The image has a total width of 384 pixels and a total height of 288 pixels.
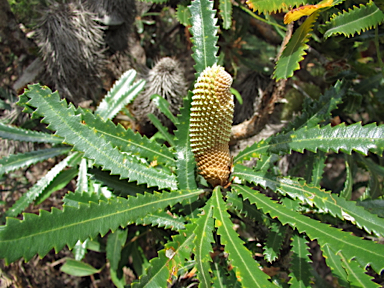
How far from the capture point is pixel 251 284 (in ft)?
1.65

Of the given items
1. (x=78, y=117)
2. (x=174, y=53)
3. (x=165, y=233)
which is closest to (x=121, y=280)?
(x=165, y=233)

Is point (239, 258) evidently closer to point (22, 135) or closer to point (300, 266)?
point (300, 266)

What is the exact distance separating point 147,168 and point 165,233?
289 mm

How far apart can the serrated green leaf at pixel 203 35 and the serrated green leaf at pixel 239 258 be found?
39 centimetres

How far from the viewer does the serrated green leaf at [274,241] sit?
0.75 meters

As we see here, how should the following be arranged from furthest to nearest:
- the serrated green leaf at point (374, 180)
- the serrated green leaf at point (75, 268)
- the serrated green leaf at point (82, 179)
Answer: the serrated green leaf at point (75, 268) < the serrated green leaf at point (374, 180) < the serrated green leaf at point (82, 179)

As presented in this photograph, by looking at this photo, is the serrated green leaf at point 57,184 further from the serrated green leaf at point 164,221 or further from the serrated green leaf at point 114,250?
the serrated green leaf at point 164,221

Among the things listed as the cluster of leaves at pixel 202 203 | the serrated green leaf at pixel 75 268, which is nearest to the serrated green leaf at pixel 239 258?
the cluster of leaves at pixel 202 203

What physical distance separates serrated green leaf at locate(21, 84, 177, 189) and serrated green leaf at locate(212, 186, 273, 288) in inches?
9.5

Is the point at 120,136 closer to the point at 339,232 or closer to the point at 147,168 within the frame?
the point at 147,168

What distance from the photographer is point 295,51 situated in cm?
62

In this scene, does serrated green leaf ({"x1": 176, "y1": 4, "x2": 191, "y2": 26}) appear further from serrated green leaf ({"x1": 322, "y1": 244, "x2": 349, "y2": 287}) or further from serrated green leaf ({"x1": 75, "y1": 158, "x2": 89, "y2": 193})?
serrated green leaf ({"x1": 322, "y1": 244, "x2": 349, "y2": 287})

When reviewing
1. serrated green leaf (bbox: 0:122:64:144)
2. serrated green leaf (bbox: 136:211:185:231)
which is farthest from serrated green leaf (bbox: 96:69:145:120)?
serrated green leaf (bbox: 136:211:185:231)

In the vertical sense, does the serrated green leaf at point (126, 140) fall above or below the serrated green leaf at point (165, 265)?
above
